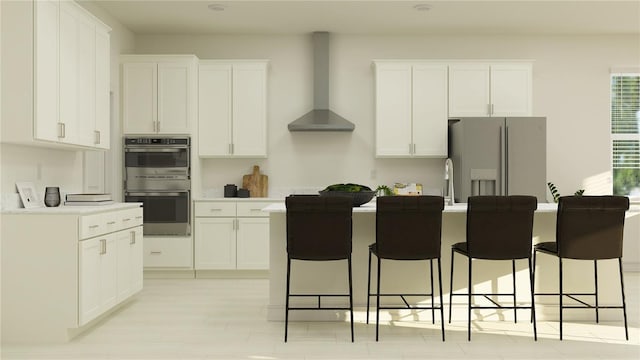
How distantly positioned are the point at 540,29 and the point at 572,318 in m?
3.68

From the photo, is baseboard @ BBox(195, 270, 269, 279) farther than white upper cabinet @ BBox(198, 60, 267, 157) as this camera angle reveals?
No

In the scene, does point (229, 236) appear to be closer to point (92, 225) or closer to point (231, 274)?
point (231, 274)

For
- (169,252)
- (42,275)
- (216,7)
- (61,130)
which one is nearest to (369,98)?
(216,7)

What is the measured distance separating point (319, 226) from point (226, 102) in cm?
312

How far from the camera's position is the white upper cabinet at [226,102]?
6.42m

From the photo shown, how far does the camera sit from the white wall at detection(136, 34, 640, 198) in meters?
6.78

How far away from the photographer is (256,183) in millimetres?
6625

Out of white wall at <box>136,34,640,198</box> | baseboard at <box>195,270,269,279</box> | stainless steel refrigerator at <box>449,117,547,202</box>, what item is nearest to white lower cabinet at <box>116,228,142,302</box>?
baseboard at <box>195,270,269,279</box>

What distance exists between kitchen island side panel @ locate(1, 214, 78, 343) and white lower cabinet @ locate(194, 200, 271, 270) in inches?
97.7

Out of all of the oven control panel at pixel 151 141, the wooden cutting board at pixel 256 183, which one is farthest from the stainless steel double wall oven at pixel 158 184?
the wooden cutting board at pixel 256 183

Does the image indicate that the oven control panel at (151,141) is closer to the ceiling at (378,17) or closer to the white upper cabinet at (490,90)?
the ceiling at (378,17)

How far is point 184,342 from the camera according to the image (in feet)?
12.4

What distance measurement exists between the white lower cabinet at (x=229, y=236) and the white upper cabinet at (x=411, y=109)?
1.65 m

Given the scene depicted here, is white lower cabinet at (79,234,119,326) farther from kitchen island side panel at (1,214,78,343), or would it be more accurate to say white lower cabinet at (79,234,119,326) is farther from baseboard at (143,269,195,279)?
baseboard at (143,269,195,279)
